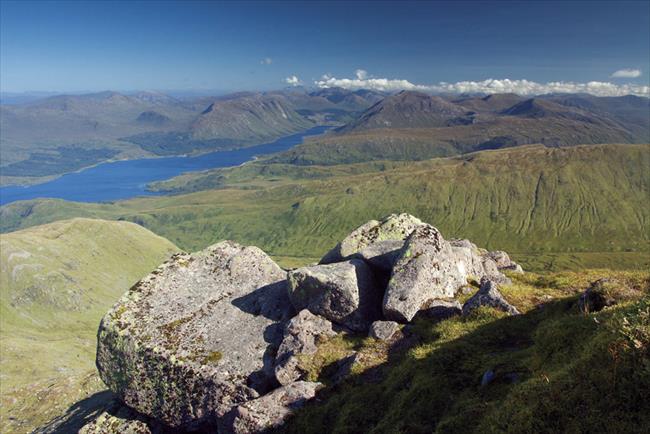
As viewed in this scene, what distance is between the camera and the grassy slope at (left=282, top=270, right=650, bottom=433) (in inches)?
380

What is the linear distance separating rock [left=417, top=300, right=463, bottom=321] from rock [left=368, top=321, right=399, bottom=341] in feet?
7.01

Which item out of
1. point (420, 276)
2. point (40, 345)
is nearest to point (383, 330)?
point (420, 276)

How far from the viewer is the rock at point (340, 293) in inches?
1045

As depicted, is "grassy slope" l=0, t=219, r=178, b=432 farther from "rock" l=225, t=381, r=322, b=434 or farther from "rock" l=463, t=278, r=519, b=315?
"rock" l=463, t=278, r=519, b=315

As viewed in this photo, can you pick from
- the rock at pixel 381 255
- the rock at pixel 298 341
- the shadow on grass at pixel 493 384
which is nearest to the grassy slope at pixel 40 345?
the rock at pixel 298 341

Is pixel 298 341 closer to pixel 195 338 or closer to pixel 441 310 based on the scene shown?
pixel 195 338

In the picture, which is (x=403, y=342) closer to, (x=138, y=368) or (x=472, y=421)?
(x=472, y=421)

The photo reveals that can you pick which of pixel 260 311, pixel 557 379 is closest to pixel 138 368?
pixel 260 311

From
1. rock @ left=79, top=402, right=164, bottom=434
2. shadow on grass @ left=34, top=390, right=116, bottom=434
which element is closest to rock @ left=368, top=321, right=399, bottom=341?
rock @ left=79, top=402, right=164, bottom=434

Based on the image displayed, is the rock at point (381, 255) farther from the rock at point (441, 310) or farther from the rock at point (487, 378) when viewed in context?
the rock at point (487, 378)

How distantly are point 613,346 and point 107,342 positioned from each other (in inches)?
1257

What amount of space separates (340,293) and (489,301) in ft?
31.8

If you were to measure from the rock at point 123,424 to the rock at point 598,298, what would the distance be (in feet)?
93.3

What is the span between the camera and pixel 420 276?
25766 mm
